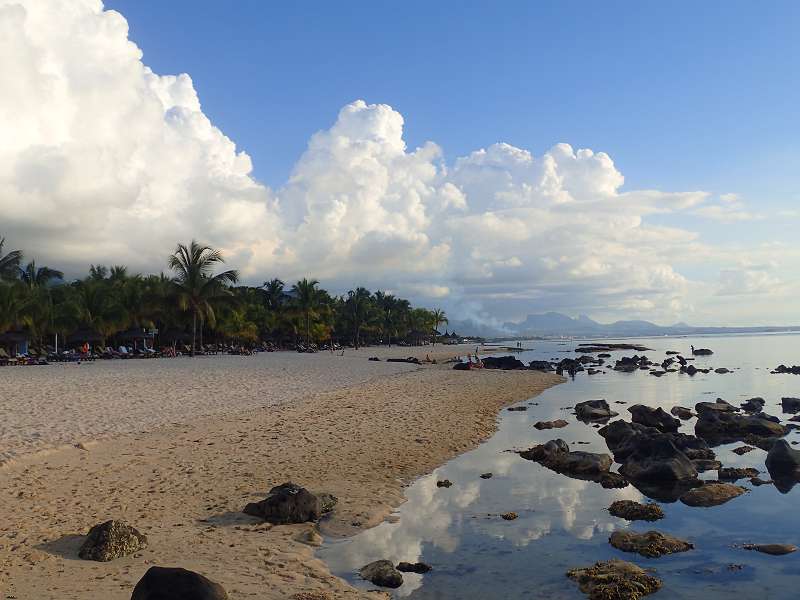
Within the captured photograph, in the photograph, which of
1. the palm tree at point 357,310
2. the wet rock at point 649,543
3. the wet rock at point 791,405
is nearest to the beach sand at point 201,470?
the wet rock at point 649,543

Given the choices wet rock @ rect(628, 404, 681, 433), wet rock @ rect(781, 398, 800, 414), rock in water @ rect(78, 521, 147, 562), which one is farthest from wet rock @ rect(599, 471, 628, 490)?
wet rock @ rect(781, 398, 800, 414)

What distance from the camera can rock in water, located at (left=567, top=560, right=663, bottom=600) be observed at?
328 inches

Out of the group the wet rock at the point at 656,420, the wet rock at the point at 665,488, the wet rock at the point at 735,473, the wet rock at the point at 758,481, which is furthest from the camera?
the wet rock at the point at 656,420

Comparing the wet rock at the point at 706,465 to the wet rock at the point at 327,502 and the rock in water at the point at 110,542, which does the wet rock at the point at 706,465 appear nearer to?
the wet rock at the point at 327,502

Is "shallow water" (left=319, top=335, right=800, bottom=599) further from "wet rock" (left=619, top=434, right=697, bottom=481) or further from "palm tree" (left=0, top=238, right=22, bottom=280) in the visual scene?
"palm tree" (left=0, top=238, right=22, bottom=280)

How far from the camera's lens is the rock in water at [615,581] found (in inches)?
328

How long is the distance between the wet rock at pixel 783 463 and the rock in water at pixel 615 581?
947 cm

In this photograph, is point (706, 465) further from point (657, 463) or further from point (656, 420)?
point (656, 420)

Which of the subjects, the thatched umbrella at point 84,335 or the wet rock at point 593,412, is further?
the thatched umbrella at point 84,335

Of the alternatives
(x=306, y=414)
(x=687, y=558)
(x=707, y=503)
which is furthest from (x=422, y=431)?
(x=687, y=558)

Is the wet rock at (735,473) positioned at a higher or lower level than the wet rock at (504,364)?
lower

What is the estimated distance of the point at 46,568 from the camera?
25.7 ft

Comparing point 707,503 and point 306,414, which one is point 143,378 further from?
point 707,503

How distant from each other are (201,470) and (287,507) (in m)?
3.74
